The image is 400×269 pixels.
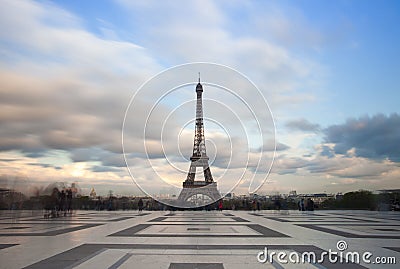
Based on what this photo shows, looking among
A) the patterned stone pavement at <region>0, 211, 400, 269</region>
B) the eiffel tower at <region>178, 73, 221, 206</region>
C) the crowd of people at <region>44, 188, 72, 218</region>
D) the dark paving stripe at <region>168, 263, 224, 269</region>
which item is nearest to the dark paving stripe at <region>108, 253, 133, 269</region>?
the patterned stone pavement at <region>0, 211, 400, 269</region>

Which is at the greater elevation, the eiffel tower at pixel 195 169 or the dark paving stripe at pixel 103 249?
the eiffel tower at pixel 195 169

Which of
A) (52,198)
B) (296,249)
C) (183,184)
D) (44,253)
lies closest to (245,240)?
(296,249)

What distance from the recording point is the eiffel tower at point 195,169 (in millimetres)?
52562

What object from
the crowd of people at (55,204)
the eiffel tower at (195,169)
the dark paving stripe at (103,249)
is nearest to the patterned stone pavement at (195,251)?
the dark paving stripe at (103,249)

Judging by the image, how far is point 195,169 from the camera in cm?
5769

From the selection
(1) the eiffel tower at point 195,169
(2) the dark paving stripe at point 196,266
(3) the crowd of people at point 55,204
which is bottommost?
(2) the dark paving stripe at point 196,266

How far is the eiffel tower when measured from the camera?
52.6m

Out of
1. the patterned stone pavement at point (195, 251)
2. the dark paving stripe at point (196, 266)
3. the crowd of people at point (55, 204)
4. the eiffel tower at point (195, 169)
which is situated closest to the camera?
the dark paving stripe at point (196, 266)

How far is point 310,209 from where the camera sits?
1458 inches

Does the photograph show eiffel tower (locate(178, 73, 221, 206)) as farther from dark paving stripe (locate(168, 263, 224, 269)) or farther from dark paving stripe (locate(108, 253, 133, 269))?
dark paving stripe (locate(168, 263, 224, 269))

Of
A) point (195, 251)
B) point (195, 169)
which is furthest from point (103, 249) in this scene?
point (195, 169)

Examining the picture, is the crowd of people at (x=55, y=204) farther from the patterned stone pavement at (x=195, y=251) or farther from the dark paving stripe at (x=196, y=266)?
the dark paving stripe at (x=196, y=266)

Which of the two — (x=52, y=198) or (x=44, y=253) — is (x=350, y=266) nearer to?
(x=44, y=253)

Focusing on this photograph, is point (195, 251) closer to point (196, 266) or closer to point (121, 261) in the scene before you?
point (196, 266)
